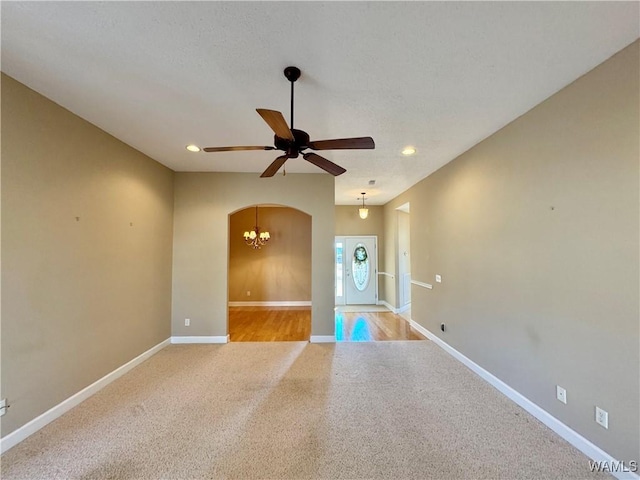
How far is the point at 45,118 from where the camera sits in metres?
2.39

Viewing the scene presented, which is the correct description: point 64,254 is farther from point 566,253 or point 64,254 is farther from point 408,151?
point 566,253

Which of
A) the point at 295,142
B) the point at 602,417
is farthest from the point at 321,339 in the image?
the point at 295,142

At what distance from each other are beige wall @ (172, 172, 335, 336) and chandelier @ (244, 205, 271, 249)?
2.67m

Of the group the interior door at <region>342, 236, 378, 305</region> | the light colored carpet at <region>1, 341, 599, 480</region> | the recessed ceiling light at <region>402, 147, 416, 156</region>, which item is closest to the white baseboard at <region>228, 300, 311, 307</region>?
the interior door at <region>342, 236, 378, 305</region>

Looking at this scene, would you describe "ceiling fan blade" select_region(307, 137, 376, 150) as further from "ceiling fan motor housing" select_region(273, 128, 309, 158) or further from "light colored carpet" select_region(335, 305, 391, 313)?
"light colored carpet" select_region(335, 305, 391, 313)

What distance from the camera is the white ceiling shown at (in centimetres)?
154

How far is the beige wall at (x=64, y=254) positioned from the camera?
2.14 m

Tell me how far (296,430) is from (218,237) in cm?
317

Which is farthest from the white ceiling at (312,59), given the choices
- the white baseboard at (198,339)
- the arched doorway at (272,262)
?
the arched doorway at (272,262)

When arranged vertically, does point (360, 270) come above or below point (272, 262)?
below

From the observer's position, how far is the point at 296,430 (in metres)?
2.31

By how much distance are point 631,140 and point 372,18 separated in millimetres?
1814

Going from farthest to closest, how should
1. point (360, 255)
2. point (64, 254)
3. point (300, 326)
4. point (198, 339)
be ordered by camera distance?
point (360, 255), point (300, 326), point (198, 339), point (64, 254)

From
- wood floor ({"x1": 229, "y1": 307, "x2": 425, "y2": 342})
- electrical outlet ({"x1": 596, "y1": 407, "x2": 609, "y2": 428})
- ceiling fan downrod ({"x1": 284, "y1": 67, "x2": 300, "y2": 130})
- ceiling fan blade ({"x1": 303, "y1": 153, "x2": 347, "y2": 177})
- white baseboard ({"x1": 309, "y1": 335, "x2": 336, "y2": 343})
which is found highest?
ceiling fan downrod ({"x1": 284, "y1": 67, "x2": 300, "y2": 130})
